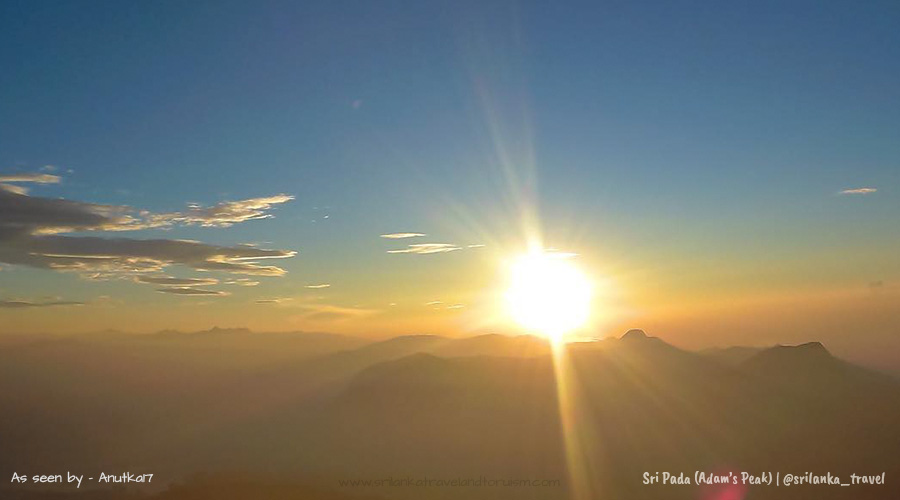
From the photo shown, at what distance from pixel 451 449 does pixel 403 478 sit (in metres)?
45.2

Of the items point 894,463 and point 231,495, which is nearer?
point 231,495

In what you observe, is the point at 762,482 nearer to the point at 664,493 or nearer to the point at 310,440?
the point at 664,493

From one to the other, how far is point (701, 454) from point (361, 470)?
112405mm

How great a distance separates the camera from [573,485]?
156 meters

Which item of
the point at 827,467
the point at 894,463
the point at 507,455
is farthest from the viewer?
the point at 507,455

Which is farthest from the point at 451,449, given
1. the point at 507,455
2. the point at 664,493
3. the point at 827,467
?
the point at 827,467

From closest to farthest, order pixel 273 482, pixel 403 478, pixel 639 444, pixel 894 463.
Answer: pixel 273 482 < pixel 403 478 < pixel 894 463 < pixel 639 444

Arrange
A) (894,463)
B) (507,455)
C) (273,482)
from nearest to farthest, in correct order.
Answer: (273,482), (894,463), (507,455)

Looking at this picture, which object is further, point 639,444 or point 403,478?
point 639,444

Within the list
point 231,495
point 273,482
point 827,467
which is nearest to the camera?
point 231,495

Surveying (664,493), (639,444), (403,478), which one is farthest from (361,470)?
(639,444)

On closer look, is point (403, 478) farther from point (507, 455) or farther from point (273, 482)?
point (507, 455)

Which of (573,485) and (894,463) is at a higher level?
(894,463)

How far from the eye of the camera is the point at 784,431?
197625 millimetres
